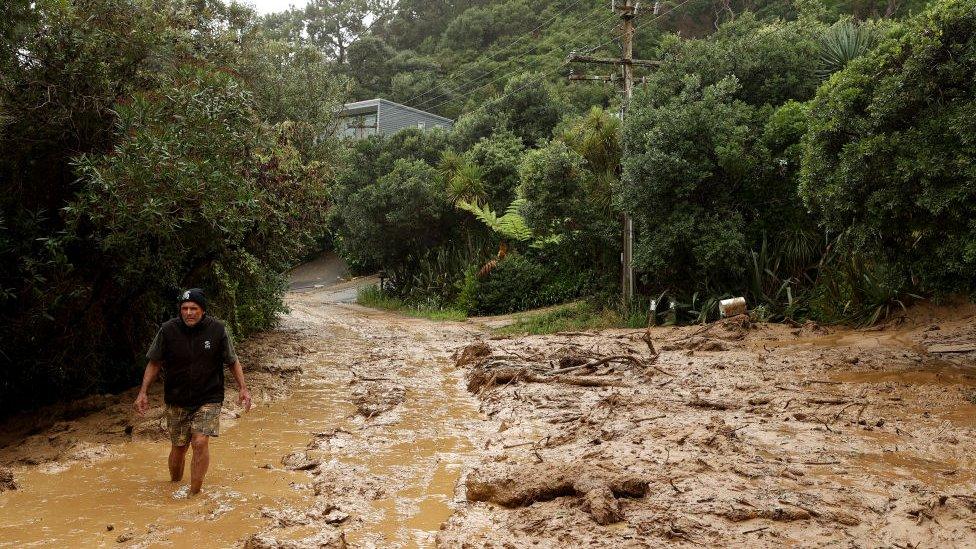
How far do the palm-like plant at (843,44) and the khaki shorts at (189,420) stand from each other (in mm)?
13896

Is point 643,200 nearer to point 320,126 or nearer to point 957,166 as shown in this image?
point 957,166

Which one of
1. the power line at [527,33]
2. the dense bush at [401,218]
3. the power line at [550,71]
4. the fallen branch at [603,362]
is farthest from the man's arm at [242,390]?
the power line at [527,33]

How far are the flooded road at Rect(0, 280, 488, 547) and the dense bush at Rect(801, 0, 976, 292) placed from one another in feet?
19.7

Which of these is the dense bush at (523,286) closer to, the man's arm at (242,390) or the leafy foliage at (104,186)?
the leafy foliage at (104,186)

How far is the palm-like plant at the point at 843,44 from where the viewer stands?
47.4 feet

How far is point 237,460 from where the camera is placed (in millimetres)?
6586

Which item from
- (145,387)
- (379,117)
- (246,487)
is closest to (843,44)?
(246,487)

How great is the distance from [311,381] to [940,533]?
9.18 meters

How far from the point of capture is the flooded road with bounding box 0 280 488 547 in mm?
4715

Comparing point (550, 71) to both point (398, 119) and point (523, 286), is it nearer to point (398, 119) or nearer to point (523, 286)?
point (398, 119)

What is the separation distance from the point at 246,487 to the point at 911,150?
8.59 meters

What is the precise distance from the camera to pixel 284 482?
583cm

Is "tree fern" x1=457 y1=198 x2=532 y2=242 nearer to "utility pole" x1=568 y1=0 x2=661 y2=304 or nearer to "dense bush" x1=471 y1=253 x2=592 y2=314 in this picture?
"dense bush" x1=471 y1=253 x2=592 y2=314

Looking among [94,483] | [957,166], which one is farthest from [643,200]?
[94,483]
